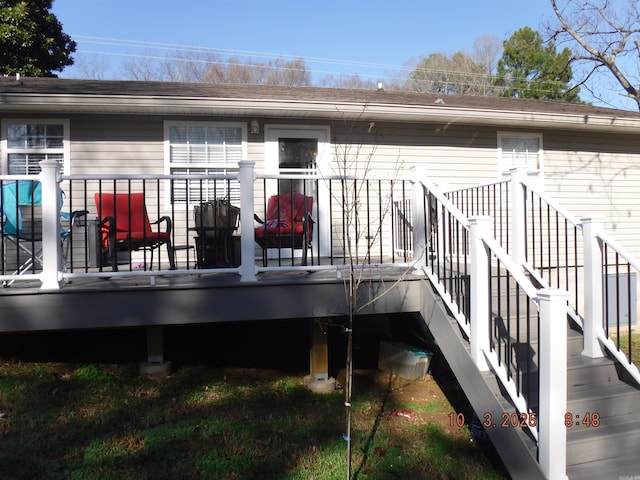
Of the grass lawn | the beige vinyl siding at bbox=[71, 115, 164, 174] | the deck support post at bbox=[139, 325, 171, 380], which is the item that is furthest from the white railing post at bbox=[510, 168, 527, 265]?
the beige vinyl siding at bbox=[71, 115, 164, 174]

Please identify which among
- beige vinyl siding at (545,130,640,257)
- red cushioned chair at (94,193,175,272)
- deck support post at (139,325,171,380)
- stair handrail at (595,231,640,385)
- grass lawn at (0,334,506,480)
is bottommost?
grass lawn at (0,334,506,480)

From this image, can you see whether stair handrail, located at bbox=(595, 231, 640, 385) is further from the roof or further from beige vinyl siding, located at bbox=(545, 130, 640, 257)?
beige vinyl siding, located at bbox=(545, 130, 640, 257)

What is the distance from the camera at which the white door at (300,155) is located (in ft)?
21.2

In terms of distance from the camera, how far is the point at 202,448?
3.46 meters

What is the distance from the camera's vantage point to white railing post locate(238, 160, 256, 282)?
12.8 ft

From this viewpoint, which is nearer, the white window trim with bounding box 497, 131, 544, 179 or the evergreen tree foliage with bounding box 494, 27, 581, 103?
the white window trim with bounding box 497, 131, 544, 179

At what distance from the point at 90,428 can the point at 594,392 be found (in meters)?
3.83

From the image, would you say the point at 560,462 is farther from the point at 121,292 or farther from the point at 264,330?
the point at 264,330

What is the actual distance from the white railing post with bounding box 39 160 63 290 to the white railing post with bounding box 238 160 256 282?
4.69 ft

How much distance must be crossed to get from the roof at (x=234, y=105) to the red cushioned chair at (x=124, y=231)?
4.83 feet

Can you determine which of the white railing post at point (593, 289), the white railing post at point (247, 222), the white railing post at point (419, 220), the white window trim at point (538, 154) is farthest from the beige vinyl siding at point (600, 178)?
the white railing post at point (247, 222)

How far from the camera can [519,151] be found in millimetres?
7395

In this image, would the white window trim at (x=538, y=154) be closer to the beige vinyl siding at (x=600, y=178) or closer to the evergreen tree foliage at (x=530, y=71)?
the beige vinyl siding at (x=600, y=178)

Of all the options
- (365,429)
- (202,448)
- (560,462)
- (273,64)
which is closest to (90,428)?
(202,448)
